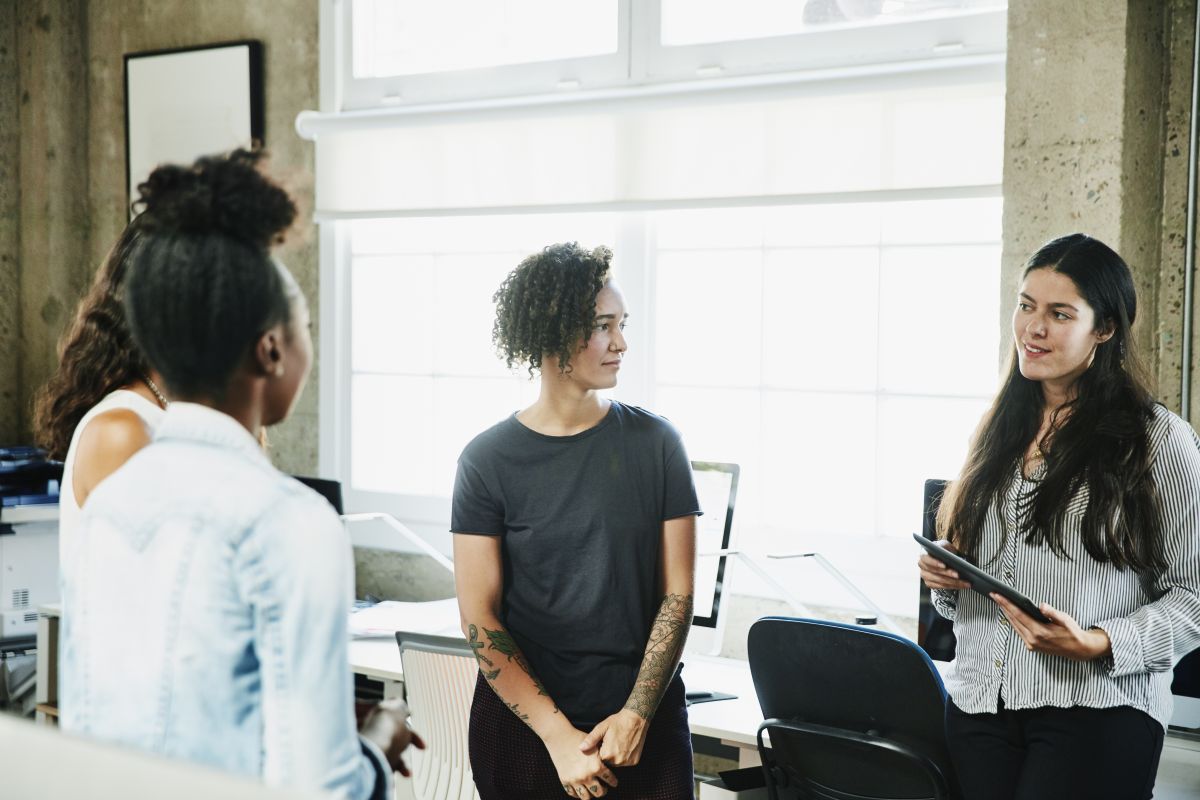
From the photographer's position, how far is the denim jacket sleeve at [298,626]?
0.65 meters

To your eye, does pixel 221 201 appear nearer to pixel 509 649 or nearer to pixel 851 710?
pixel 509 649

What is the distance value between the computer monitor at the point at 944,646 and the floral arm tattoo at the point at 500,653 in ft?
2.65

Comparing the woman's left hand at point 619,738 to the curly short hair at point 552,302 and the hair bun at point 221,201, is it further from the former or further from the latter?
the hair bun at point 221,201

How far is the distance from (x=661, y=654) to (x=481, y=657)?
0.27m

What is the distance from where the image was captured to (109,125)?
4.08 m

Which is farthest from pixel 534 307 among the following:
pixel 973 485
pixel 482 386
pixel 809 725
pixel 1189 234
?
pixel 482 386

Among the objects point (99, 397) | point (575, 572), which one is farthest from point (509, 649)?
point (99, 397)

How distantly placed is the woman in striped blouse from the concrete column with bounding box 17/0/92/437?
3428mm

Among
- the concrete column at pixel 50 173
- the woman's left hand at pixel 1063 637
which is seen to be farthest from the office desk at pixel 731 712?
the concrete column at pixel 50 173

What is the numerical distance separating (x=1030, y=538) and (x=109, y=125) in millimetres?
3550

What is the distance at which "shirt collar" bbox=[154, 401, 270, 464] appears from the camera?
2.21ft

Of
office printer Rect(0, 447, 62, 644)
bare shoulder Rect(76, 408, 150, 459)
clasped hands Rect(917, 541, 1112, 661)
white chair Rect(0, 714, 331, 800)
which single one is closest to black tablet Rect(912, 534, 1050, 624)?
clasped hands Rect(917, 541, 1112, 661)

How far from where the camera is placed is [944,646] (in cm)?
237

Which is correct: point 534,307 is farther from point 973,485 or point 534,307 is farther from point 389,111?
point 389,111
